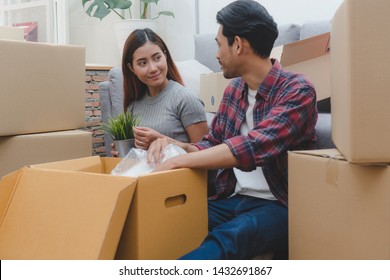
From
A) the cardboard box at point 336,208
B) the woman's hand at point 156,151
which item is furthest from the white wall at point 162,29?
the cardboard box at point 336,208

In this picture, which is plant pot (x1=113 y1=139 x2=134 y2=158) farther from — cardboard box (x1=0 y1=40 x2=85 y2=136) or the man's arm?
cardboard box (x1=0 y1=40 x2=85 y2=136)

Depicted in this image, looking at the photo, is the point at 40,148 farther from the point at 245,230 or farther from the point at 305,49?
the point at 305,49

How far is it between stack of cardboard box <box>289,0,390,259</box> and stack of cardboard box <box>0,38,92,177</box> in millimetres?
990

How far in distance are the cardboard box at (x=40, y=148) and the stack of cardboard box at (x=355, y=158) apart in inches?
38.5

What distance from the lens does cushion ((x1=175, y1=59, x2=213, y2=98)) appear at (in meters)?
2.38

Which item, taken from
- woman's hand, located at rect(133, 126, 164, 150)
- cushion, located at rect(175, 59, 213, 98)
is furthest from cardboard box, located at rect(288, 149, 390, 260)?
cushion, located at rect(175, 59, 213, 98)

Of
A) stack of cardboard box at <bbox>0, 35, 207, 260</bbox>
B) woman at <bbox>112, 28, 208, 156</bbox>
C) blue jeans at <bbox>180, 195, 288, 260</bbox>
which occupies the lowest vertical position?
blue jeans at <bbox>180, 195, 288, 260</bbox>

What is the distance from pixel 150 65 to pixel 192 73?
689 millimetres

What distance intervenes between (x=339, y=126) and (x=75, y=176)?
576 millimetres

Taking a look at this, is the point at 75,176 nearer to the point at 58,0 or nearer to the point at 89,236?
the point at 89,236

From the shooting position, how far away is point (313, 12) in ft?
8.73

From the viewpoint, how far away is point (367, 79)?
34.9 inches

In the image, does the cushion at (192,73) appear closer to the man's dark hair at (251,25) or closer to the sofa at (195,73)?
the sofa at (195,73)

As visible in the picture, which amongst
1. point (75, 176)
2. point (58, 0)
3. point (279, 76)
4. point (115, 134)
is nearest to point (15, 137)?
point (115, 134)
